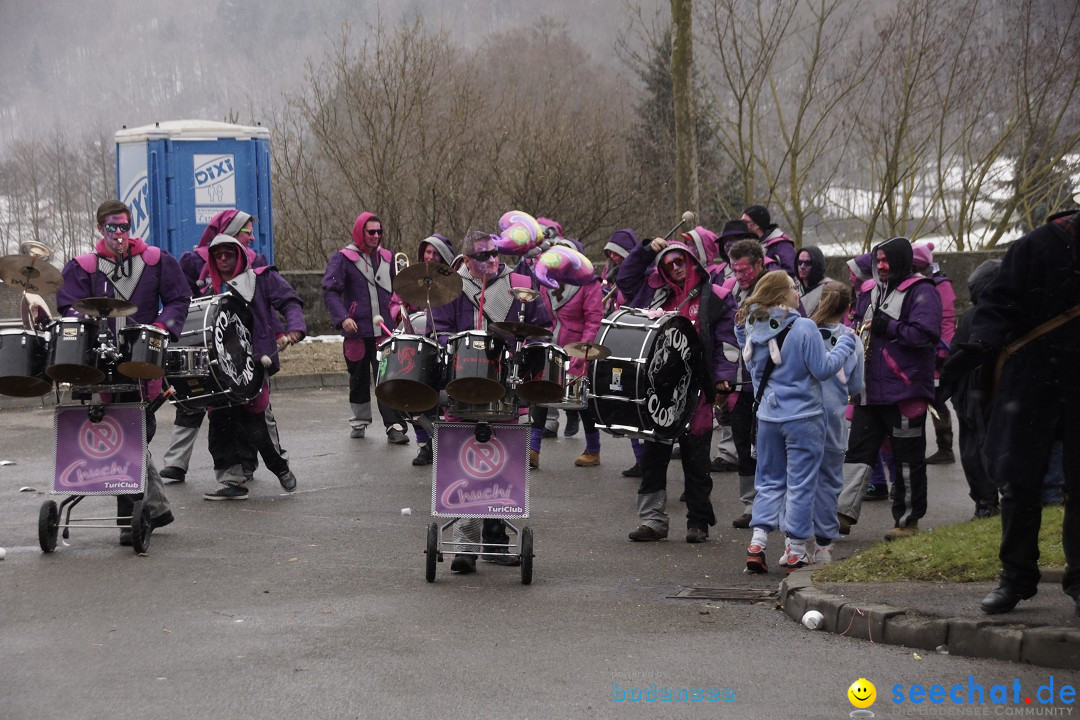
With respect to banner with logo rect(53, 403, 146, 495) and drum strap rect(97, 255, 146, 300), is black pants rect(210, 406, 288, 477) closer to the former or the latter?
drum strap rect(97, 255, 146, 300)

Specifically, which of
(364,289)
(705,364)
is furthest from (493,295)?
(364,289)

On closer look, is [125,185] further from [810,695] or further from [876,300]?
[810,695]

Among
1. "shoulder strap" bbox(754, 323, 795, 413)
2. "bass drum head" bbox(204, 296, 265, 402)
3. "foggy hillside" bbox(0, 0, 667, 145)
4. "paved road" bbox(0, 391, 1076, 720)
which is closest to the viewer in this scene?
"paved road" bbox(0, 391, 1076, 720)

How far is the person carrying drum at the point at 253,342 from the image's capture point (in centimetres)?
1064

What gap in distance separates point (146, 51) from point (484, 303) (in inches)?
2320

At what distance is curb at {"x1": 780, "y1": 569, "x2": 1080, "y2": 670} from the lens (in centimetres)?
599

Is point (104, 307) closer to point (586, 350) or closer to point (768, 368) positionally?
point (586, 350)

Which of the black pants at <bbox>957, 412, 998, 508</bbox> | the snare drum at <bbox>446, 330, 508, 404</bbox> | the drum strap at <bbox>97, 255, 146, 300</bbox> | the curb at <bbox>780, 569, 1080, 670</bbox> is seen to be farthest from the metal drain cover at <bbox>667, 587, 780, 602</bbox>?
the drum strap at <bbox>97, 255, 146, 300</bbox>

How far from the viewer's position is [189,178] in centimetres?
1906

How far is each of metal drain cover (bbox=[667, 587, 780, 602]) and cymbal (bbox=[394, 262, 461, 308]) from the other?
201 centimetres

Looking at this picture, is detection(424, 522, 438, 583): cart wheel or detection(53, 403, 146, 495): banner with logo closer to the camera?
detection(424, 522, 438, 583): cart wheel

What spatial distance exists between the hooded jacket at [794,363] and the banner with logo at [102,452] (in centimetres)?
385

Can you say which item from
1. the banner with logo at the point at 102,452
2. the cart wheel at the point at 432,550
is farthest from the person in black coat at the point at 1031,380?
the banner with logo at the point at 102,452

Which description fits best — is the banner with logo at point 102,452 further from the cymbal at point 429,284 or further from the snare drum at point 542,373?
the snare drum at point 542,373
